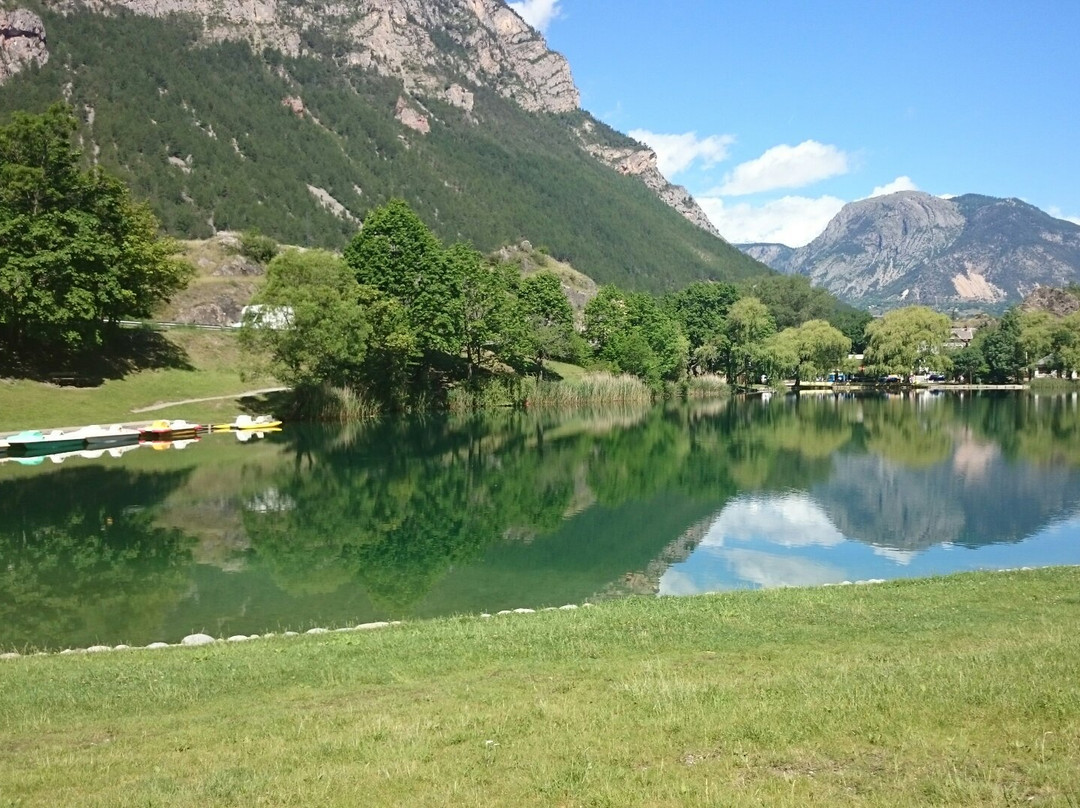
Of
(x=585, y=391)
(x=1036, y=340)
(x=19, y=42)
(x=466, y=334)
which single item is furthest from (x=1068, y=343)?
(x=19, y=42)

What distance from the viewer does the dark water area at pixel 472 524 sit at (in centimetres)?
1917

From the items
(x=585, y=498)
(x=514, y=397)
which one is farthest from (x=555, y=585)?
(x=514, y=397)

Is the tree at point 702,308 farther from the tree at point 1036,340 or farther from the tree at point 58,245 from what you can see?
the tree at point 58,245

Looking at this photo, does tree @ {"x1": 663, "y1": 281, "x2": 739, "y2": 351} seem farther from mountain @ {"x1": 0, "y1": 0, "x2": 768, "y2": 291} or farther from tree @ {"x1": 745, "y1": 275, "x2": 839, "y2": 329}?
mountain @ {"x1": 0, "y1": 0, "x2": 768, "y2": 291}

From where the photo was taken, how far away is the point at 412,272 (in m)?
70.4

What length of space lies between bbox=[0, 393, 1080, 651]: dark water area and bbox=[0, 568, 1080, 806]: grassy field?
20.3 feet

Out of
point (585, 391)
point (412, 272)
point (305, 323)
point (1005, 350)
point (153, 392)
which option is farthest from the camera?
point (1005, 350)

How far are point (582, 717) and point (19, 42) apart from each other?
16494 cm

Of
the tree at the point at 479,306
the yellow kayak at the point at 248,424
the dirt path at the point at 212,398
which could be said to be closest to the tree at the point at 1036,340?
the tree at the point at 479,306

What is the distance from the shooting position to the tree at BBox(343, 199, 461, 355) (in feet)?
227

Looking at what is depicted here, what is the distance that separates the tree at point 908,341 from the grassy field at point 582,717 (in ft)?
355

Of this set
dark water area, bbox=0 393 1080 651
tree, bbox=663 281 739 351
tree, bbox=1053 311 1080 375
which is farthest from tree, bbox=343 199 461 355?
tree, bbox=1053 311 1080 375

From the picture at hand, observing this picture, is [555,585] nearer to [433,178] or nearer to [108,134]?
[108,134]

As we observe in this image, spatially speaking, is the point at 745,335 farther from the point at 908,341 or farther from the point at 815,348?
the point at 908,341
